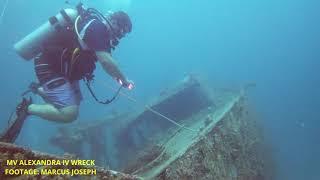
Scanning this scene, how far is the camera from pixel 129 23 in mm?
4562

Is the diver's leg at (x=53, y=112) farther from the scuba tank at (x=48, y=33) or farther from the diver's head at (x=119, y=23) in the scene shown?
the diver's head at (x=119, y=23)

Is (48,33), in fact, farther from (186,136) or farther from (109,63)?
(186,136)

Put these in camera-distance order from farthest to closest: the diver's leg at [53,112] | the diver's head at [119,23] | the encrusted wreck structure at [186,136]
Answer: the diver's head at [119,23], the diver's leg at [53,112], the encrusted wreck structure at [186,136]

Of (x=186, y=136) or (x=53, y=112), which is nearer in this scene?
(x=53, y=112)

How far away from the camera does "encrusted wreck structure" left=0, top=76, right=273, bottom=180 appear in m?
4.00

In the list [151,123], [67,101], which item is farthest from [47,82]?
[151,123]

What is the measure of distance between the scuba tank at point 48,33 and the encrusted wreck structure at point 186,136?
76.4 inches

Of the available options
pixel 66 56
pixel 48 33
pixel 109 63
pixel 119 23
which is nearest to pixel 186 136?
pixel 109 63

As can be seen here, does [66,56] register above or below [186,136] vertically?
above

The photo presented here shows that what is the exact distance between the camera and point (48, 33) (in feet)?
13.9

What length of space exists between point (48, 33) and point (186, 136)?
2.33 meters

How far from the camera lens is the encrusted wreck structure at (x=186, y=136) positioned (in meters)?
4.00

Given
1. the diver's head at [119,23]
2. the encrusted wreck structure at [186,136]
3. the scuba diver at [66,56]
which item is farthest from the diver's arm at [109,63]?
the encrusted wreck structure at [186,136]

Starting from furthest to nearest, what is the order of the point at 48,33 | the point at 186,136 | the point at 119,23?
the point at 186,136
the point at 119,23
the point at 48,33
